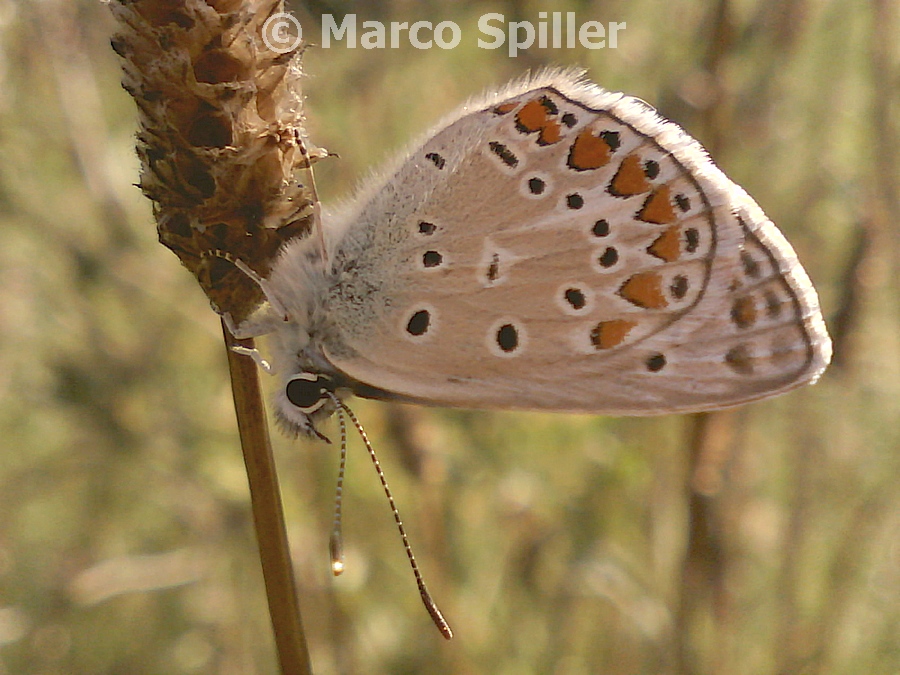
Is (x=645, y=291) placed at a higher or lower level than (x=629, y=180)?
lower

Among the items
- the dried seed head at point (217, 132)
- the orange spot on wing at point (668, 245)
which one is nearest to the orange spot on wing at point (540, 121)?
the orange spot on wing at point (668, 245)

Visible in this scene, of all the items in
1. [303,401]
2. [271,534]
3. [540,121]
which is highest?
[540,121]

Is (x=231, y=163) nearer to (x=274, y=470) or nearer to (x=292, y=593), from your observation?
(x=274, y=470)

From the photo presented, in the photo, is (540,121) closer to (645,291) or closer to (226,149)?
(645,291)

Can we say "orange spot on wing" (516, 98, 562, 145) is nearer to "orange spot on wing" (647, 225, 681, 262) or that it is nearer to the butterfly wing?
the butterfly wing

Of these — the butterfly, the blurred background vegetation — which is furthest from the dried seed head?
the blurred background vegetation

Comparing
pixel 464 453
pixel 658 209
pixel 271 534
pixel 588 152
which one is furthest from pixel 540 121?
pixel 464 453
